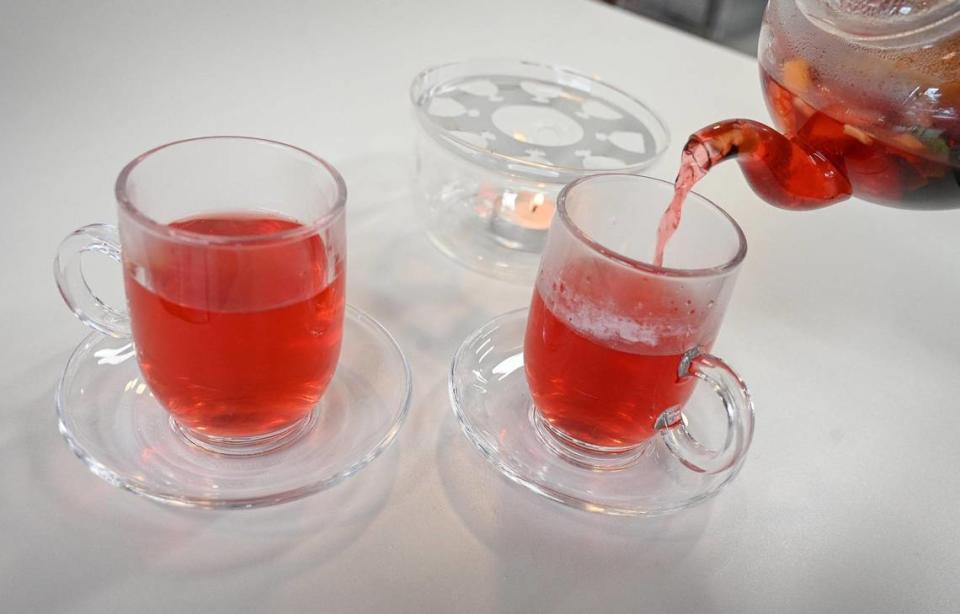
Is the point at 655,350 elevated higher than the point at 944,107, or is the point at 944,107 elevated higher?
the point at 944,107

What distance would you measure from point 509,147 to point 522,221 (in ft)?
0.29

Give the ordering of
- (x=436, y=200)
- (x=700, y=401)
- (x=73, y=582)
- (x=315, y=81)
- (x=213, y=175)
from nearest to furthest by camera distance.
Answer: (x=73, y=582) < (x=213, y=175) < (x=700, y=401) < (x=436, y=200) < (x=315, y=81)

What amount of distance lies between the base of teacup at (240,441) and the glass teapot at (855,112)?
12.9 inches

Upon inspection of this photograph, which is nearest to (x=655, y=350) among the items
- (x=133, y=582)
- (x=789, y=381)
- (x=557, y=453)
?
(x=557, y=453)

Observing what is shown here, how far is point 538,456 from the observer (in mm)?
637

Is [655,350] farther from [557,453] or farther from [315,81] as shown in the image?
[315,81]

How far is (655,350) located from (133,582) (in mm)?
343

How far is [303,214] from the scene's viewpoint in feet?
2.01

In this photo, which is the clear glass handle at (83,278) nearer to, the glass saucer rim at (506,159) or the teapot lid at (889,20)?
the glass saucer rim at (506,159)

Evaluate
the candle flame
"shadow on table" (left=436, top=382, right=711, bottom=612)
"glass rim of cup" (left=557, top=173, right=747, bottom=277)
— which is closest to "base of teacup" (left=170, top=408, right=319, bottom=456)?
"shadow on table" (left=436, top=382, right=711, bottom=612)

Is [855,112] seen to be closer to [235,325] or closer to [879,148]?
[879,148]

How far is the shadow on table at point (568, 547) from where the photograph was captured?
54cm

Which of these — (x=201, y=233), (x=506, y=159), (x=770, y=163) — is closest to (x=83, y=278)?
(x=201, y=233)

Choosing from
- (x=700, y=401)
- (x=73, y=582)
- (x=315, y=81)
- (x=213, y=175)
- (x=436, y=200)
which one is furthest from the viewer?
(x=315, y=81)
